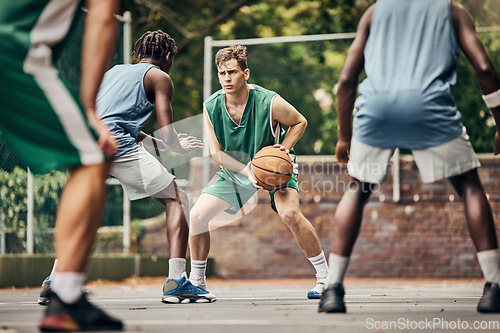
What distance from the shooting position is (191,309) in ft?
18.9

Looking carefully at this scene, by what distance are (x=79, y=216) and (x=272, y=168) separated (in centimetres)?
314

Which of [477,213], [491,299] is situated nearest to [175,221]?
[477,213]

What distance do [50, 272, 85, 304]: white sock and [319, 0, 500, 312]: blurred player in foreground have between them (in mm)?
1633

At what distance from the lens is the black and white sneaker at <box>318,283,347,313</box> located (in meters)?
4.88

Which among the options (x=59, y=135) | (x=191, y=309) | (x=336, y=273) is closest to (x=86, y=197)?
(x=59, y=135)

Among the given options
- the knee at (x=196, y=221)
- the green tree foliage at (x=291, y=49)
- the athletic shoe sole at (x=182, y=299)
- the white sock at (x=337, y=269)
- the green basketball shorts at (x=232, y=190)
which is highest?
the green tree foliage at (x=291, y=49)

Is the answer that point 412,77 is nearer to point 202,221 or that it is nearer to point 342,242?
point 342,242

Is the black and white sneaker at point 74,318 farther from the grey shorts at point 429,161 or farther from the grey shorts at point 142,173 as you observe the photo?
the grey shorts at point 142,173

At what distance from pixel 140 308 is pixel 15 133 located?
8.00 feet

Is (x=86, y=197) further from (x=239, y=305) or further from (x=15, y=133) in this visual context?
(x=239, y=305)

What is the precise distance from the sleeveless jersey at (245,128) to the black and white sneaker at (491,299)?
2.71 metres

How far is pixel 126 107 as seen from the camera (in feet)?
21.9

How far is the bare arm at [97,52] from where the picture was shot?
12.8 feet

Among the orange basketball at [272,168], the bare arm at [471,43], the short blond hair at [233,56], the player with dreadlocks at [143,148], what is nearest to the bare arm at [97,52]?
the bare arm at [471,43]
